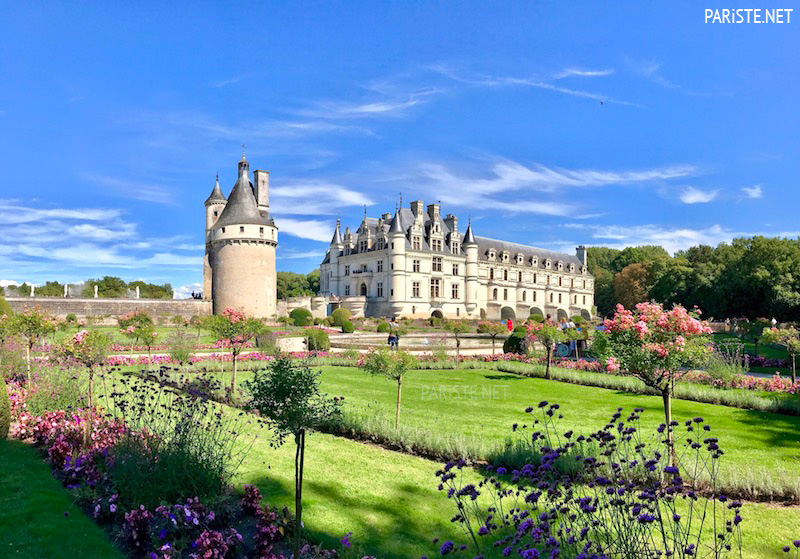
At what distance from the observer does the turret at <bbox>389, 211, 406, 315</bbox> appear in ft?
164

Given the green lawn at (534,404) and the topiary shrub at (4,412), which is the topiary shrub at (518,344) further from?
the topiary shrub at (4,412)

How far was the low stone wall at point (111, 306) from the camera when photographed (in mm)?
37969

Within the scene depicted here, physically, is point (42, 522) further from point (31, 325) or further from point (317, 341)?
point (317, 341)

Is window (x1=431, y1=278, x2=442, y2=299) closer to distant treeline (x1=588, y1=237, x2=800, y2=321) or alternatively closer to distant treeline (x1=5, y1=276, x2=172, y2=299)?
distant treeline (x1=588, y1=237, x2=800, y2=321)

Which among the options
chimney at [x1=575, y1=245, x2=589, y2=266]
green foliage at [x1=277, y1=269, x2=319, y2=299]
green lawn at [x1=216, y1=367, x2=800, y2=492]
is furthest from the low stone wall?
chimney at [x1=575, y1=245, x2=589, y2=266]

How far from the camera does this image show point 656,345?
298 inches

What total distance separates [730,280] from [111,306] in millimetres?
52148

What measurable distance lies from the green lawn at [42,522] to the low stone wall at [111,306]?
3553 centimetres

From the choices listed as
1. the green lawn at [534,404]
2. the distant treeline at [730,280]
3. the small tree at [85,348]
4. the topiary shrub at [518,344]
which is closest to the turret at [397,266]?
the distant treeline at [730,280]

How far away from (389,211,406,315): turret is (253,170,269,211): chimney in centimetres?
1216

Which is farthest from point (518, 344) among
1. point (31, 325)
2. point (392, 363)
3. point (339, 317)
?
point (339, 317)

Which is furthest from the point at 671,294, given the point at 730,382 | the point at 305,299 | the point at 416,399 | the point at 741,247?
the point at 416,399

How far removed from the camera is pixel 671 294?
52875 millimetres

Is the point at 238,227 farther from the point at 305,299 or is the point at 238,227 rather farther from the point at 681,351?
the point at 681,351
